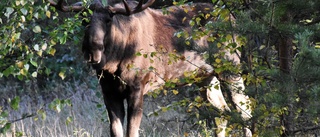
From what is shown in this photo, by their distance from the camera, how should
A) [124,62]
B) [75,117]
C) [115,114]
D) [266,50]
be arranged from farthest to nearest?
[75,117], [115,114], [124,62], [266,50]

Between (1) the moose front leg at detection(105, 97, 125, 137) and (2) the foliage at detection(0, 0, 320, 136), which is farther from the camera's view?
(1) the moose front leg at detection(105, 97, 125, 137)

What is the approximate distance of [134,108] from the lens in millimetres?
8641

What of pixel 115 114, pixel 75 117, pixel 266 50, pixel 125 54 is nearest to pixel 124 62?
pixel 125 54

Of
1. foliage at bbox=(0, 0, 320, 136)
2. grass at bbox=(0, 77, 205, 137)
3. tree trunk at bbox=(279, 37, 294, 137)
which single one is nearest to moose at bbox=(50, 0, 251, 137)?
grass at bbox=(0, 77, 205, 137)

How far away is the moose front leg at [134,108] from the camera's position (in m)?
8.59

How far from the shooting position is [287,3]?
5352 millimetres

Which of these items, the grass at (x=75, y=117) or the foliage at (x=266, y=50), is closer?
the foliage at (x=266, y=50)

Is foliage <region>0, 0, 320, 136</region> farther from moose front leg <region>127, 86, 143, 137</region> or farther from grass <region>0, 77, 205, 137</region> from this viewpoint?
grass <region>0, 77, 205, 137</region>

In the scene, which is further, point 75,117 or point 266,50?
point 75,117

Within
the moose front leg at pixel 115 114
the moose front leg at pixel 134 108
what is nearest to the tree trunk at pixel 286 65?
the moose front leg at pixel 134 108

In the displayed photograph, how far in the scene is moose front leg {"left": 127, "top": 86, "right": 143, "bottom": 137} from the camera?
28.2ft

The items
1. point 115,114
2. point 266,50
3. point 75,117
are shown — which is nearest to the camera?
point 266,50

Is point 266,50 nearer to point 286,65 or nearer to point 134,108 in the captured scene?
point 286,65

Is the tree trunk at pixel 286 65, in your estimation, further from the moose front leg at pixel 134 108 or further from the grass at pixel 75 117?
the moose front leg at pixel 134 108
